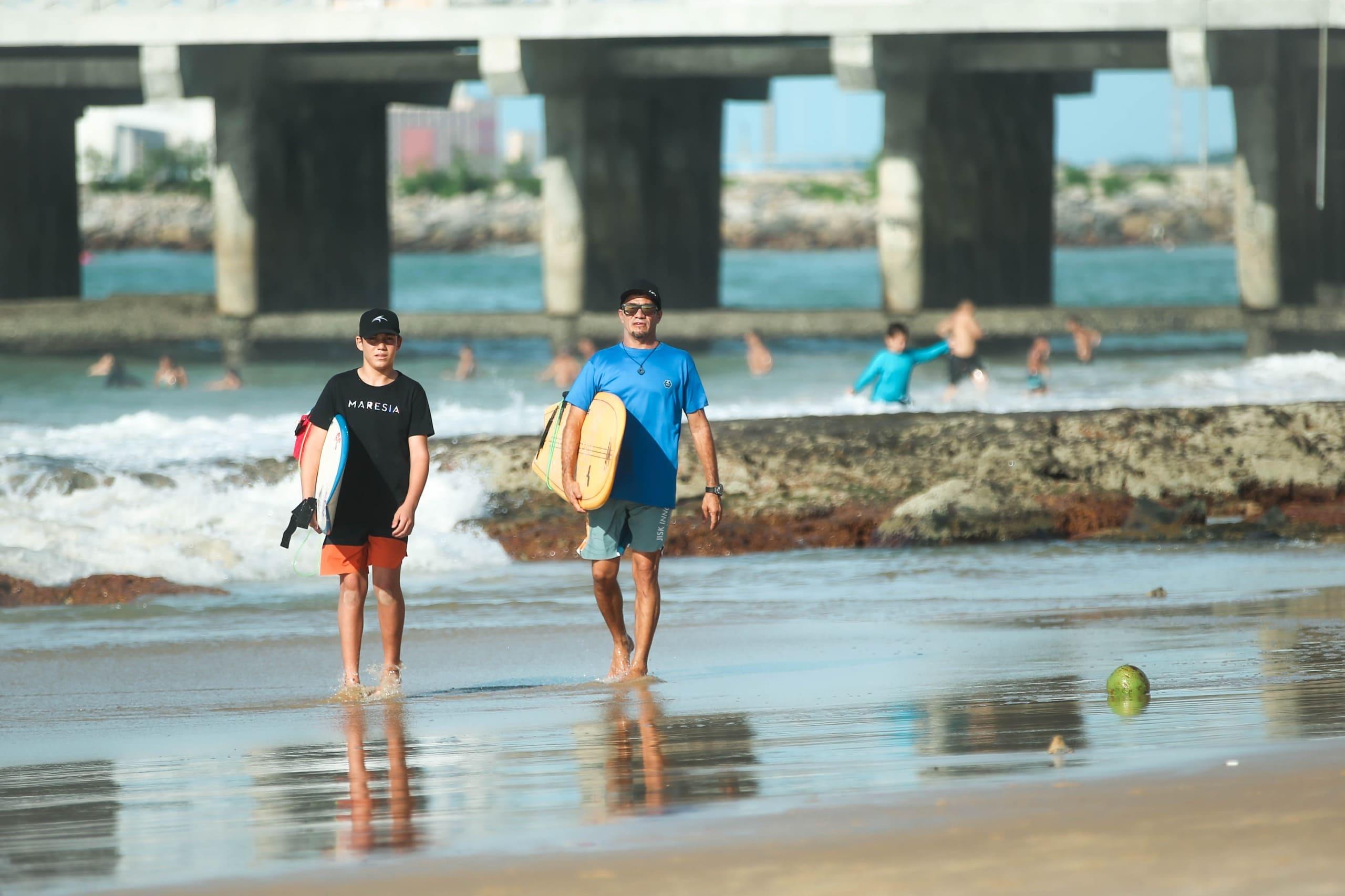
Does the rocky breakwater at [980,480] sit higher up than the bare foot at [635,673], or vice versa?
the rocky breakwater at [980,480]

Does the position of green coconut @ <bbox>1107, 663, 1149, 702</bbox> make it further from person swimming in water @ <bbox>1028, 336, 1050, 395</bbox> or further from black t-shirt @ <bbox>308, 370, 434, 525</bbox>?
person swimming in water @ <bbox>1028, 336, 1050, 395</bbox>

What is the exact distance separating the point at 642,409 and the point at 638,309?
14.1 inches

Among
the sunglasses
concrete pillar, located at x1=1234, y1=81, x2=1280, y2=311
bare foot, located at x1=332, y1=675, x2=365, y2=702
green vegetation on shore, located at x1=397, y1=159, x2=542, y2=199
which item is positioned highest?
green vegetation on shore, located at x1=397, y1=159, x2=542, y2=199

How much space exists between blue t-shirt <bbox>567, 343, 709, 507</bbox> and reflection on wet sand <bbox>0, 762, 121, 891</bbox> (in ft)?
7.20

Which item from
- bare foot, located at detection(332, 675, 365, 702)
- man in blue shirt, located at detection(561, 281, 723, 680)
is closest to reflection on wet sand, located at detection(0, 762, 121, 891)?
bare foot, located at detection(332, 675, 365, 702)

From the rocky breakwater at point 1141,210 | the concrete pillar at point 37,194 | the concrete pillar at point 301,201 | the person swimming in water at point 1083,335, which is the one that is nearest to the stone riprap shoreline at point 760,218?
A: the rocky breakwater at point 1141,210

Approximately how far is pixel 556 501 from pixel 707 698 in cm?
499

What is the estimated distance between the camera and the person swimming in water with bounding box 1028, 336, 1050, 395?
22.3 metres

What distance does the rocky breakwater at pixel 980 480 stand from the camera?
1105cm

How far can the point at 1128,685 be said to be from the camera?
591 centimetres

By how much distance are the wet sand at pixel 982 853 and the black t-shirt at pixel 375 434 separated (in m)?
2.86

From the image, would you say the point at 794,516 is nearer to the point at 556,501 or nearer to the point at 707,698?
the point at 556,501

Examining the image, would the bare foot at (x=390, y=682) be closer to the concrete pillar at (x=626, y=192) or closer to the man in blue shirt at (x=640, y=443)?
the man in blue shirt at (x=640, y=443)

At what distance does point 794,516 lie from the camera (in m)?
11.2
